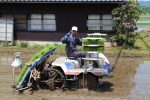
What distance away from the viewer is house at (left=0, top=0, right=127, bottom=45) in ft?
52.0

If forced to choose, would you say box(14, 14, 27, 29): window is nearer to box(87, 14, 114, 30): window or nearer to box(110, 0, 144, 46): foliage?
box(87, 14, 114, 30): window

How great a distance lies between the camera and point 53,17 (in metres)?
16.5

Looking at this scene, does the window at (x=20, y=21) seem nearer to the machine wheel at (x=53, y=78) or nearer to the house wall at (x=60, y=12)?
the house wall at (x=60, y=12)

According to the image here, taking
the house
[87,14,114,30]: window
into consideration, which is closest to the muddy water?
[87,14,114,30]: window

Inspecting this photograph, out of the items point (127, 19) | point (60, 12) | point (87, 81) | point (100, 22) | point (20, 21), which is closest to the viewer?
point (87, 81)

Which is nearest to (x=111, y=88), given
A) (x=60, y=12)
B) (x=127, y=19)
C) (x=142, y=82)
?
(x=142, y=82)

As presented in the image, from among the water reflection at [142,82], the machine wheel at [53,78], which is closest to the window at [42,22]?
the water reflection at [142,82]

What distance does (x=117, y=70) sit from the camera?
10227mm

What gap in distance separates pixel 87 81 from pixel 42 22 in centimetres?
965

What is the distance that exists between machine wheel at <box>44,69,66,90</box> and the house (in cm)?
870

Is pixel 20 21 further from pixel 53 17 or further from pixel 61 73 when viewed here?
pixel 61 73

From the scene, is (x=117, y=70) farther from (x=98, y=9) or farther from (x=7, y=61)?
(x=98, y=9)

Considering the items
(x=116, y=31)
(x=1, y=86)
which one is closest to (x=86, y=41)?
(x=1, y=86)

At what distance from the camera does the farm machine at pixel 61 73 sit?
730 centimetres
